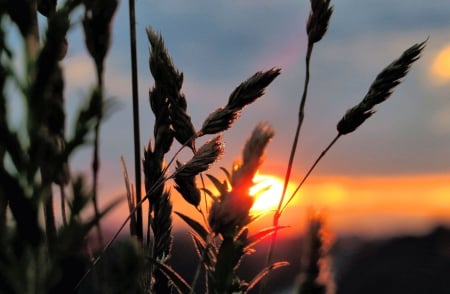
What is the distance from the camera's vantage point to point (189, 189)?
1569mm

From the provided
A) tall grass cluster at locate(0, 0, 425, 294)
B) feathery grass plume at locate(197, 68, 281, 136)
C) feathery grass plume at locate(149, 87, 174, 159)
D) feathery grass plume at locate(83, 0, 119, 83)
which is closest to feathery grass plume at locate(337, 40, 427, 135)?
tall grass cluster at locate(0, 0, 425, 294)

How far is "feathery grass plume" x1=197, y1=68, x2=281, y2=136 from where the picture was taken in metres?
1.51

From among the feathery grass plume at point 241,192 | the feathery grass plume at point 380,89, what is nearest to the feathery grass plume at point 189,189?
the feathery grass plume at point 380,89

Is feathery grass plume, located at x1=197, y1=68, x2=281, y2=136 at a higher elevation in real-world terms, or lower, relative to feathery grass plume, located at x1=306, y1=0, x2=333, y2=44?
lower

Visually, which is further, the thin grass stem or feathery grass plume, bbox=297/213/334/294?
the thin grass stem

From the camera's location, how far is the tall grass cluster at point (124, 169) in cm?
80

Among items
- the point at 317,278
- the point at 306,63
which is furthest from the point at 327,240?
the point at 306,63

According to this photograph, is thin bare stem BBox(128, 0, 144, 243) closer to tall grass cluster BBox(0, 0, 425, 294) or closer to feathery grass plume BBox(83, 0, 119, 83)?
tall grass cluster BBox(0, 0, 425, 294)

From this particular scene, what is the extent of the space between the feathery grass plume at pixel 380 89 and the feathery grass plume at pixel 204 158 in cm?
41

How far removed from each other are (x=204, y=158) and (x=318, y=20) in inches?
22.2

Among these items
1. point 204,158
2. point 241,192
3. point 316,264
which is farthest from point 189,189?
point 241,192

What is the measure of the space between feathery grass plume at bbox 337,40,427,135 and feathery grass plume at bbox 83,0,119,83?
0.78 metres

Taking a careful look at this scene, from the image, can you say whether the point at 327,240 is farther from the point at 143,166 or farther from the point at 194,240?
the point at 143,166

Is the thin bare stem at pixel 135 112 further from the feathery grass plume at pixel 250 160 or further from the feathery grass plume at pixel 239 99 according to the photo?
the feathery grass plume at pixel 250 160
